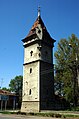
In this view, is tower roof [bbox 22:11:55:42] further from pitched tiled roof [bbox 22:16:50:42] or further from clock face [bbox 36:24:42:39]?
clock face [bbox 36:24:42:39]

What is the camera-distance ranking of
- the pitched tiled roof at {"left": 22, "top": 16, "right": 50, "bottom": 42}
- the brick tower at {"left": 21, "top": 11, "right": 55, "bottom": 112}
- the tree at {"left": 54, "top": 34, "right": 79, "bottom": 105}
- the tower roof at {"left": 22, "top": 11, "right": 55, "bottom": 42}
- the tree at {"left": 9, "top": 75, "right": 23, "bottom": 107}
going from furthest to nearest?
the tree at {"left": 9, "top": 75, "right": 23, "bottom": 107}
the pitched tiled roof at {"left": 22, "top": 16, "right": 50, "bottom": 42}
the tower roof at {"left": 22, "top": 11, "right": 55, "bottom": 42}
the brick tower at {"left": 21, "top": 11, "right": 55, "bottom": 112}
the tree at {"left": 54, "top": 34, "right": 79, "bottom": 105}

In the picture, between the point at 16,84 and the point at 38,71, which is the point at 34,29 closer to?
the point at 38,71

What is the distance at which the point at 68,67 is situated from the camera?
38.7 meters

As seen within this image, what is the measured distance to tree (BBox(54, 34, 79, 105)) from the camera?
3675 centimetres

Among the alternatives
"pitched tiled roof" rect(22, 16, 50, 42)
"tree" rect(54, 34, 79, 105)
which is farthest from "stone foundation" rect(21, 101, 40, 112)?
"pitched tiled roof" rect(22, 16, 50, 42)

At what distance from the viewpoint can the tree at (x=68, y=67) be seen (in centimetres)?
3675

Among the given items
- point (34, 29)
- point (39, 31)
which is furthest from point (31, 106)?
point (34, 29)

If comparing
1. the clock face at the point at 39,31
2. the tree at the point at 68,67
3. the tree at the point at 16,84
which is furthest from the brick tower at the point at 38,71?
the tree at the point at 16,84

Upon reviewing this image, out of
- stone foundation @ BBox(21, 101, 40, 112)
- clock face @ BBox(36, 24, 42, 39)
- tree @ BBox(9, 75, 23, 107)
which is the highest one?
clock face @ BBox(36, 24, 42, 39)

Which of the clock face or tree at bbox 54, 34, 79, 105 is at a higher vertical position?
the clock face

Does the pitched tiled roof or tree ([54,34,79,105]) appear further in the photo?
the pitched tiled roof

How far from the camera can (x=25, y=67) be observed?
42.1 metres

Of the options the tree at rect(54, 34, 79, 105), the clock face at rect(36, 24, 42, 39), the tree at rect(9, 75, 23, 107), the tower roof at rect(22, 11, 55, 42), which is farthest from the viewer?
the tree at rect(9, 75, 23, 107)

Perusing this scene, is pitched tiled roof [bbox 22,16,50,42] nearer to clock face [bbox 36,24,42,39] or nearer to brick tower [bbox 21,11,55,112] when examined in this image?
brick tower [bbox 21,11,55,112]
